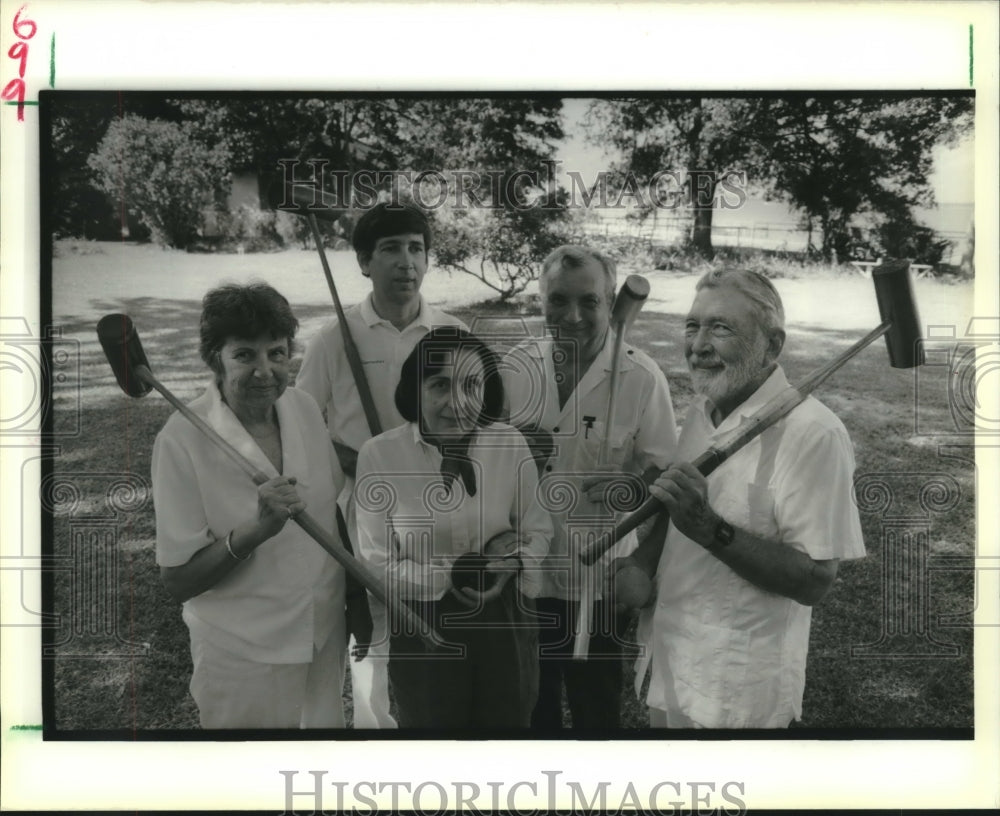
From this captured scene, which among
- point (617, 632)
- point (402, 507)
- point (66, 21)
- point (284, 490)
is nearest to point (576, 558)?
point (617, 632)

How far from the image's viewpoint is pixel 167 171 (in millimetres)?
4066

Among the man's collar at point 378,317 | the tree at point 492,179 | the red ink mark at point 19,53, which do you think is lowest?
the man's collar at point 378,317

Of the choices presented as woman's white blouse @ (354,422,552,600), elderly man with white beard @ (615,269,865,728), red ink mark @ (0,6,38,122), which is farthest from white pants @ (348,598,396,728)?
red ink mark @ (0,6,38,122)

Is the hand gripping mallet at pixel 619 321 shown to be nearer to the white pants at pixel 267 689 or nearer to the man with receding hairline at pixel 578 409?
the man with receding hairline at pixel 578 409

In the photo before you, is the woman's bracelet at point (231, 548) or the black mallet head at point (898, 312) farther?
the black mallet head at point (898, 312)

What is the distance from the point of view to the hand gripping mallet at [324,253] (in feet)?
13.2

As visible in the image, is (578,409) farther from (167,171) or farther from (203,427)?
(167,171)

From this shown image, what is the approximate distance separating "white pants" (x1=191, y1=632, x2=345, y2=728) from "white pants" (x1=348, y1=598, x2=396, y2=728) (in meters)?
0.05

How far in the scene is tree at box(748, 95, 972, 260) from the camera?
4070mm

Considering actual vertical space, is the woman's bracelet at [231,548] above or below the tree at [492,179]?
below

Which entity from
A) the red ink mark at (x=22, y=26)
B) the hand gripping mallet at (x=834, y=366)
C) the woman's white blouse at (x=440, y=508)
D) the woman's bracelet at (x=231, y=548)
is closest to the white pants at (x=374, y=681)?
the woman's white blouse at (x=440, y=508)

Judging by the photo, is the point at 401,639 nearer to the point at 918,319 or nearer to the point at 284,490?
the point at 284,490

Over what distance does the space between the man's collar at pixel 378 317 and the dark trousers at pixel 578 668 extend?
39.2 inches

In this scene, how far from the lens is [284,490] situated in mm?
4000
